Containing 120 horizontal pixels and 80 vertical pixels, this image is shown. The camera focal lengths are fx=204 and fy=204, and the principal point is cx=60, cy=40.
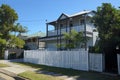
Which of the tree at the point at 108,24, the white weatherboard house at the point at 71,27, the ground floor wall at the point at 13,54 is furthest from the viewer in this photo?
the ground floor wall at the point at 13,54

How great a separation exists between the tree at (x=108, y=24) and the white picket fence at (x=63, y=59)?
2293 mm

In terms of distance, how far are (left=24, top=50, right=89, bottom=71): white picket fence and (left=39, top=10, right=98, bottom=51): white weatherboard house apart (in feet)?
18.9

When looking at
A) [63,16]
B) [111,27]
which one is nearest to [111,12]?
[111,27]

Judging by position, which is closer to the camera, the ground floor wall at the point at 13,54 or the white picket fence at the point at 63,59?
the white picket fence at the point at 63,59

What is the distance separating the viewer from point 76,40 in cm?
2361

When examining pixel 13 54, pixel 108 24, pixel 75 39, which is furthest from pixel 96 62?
pixel 13 54

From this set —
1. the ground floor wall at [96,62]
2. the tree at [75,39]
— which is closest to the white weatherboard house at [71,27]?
the tree at [75,39]

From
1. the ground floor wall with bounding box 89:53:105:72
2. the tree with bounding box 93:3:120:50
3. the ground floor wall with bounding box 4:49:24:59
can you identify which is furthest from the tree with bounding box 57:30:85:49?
the ground floor wall with bounding box 4:49:24:59

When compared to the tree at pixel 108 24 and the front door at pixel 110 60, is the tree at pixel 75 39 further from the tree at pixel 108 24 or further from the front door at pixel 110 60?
the front door at pixel 110 60

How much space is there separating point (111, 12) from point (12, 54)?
21630 millimetres

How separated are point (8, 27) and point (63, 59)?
1783 centimetres

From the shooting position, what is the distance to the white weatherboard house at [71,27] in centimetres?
2697

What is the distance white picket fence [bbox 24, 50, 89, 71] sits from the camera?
59.5ft

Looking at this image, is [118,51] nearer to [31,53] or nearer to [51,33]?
[31,53]
